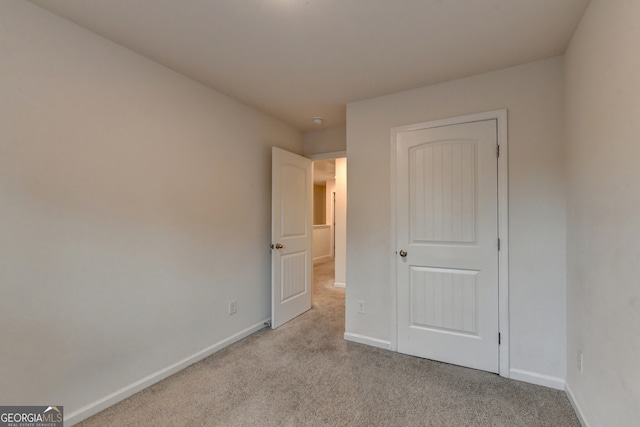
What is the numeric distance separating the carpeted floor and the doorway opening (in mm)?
1625

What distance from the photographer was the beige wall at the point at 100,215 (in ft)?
4.77

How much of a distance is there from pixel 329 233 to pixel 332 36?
23.0 ft

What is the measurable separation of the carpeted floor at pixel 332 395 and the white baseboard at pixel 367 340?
0.22 ft

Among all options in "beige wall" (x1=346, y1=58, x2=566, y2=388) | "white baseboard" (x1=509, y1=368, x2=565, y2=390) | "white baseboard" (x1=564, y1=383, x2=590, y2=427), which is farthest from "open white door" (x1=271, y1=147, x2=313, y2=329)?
"white baseboard" (x1=564, y1=383, x2=590, y2=427)

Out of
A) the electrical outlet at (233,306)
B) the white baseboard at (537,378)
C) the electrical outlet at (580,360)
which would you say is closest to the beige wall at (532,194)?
the white baseboard at (537,378)

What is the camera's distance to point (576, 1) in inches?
57.6

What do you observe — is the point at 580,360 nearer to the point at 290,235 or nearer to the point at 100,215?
the point at 290,235

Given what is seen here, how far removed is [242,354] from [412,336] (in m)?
1.54

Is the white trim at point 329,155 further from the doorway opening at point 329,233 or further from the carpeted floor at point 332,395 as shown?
the carpeted floor at point 332,395

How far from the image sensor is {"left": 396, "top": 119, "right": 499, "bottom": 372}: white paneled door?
220 centimetres

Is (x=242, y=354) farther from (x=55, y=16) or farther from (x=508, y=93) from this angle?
(x=508, y=93)

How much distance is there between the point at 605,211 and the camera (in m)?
1.32

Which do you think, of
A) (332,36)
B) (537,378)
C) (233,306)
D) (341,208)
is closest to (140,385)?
(233,306)

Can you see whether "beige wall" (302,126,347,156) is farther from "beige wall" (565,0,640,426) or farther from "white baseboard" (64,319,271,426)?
"white baseboard" (64,319,271,426)
